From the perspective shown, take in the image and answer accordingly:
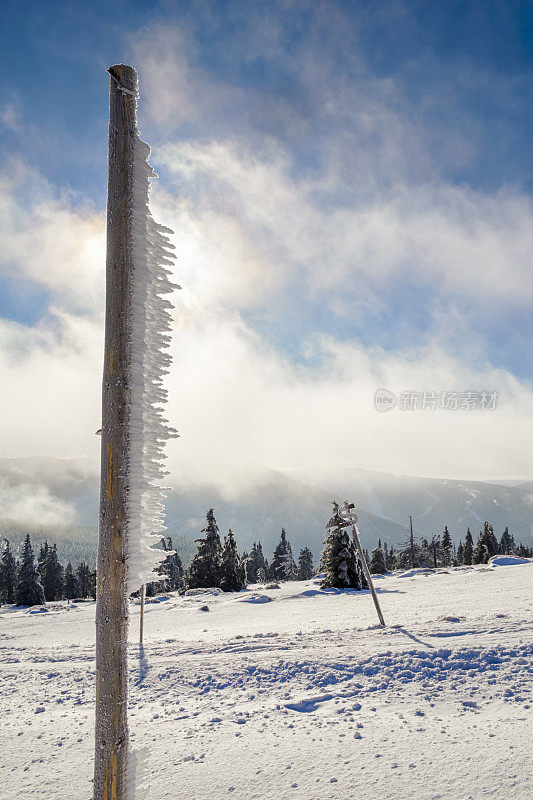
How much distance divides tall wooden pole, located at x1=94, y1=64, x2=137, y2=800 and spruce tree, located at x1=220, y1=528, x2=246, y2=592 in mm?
35328

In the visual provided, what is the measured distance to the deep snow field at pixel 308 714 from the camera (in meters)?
4.37

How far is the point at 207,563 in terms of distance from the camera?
124 ft

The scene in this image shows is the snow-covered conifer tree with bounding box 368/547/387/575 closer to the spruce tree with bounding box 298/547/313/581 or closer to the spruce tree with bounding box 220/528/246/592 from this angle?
the spruce tree with bounding box 220/528/246/592

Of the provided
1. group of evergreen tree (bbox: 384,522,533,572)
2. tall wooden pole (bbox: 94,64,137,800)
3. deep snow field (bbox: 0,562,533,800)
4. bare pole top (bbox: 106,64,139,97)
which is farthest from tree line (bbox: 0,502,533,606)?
bare pole top (bbox: 106,64,139,97)

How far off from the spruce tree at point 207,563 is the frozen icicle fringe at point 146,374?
115 ft

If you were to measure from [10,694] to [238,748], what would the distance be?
19.6ft

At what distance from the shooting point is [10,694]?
838 cm

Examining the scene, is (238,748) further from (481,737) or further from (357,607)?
(357,607)

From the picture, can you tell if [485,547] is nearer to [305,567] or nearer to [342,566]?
[305,567]

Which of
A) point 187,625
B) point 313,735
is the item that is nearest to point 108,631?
point 313,735

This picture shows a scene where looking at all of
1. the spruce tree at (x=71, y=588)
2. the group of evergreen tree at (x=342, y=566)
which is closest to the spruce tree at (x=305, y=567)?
the spruce tree at (x=71, y=588)

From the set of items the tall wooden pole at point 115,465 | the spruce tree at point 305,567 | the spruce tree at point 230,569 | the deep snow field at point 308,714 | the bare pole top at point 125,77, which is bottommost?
the spruce tree at point 305,567

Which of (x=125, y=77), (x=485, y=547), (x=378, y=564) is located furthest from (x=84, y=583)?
(x=125, y=77)

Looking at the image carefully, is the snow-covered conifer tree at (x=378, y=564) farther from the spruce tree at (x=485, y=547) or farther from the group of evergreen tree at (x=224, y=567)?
the spruce tree at (x=485, y=547)
